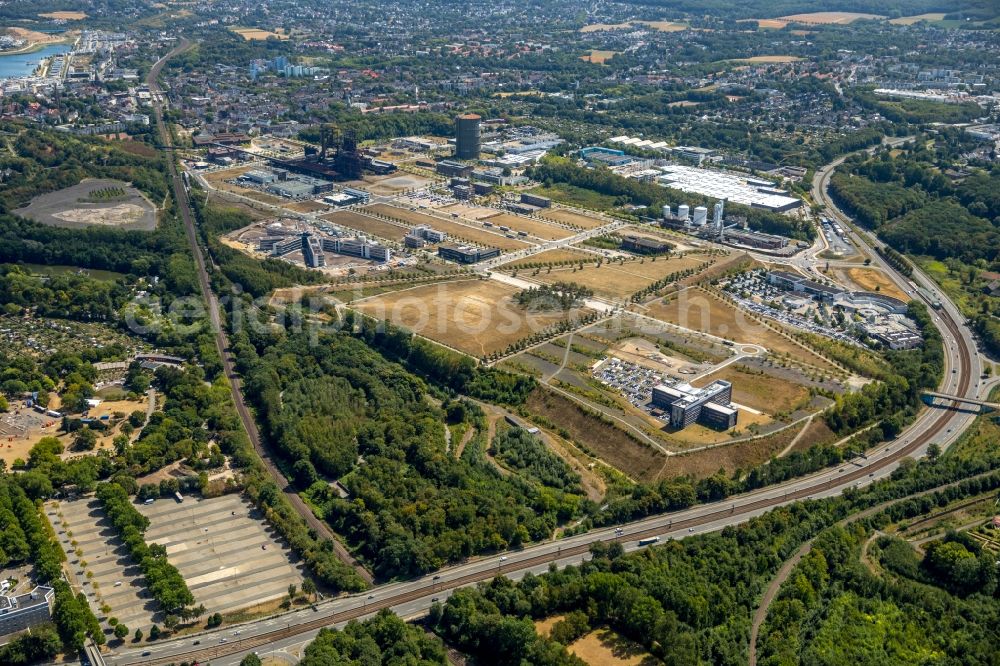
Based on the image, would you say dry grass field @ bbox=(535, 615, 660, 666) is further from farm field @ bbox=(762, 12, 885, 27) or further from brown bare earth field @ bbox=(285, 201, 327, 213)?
farm field @ bbox=(762, 12, 885, 27)

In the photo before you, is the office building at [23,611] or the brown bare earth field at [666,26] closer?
the office building at [23,611]

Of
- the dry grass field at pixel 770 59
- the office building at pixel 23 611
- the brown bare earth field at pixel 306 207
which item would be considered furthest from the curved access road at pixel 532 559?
the dry grass field at pixel 770 59

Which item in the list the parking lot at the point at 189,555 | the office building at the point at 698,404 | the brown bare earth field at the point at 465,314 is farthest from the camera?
the brown bare earth field at the point at 465,314

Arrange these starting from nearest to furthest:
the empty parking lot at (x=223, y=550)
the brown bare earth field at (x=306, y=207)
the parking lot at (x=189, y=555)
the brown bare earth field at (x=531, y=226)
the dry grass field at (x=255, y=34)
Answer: the parking lot at (x=189, y=555) < the empty parking lot at (x=223, y=550) < the brown bare earth field at (x=531, y=226) < the brown bare earth field at (x=306, y=207) < the dry grass field at (x=255, y=34)

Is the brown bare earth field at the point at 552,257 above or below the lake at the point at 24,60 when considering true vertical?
below

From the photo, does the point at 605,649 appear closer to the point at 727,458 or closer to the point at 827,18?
the point at 727,458

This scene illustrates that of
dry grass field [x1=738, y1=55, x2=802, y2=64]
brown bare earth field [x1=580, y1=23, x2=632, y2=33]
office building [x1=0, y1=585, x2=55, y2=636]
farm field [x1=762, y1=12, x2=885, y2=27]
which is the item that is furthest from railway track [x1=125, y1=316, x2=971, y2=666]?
brown bare earth field [x1=580, y1=23, x2=632, y2=33]

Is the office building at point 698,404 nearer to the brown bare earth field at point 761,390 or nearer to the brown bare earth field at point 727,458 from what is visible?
the brown bare earth field at point 761,390
